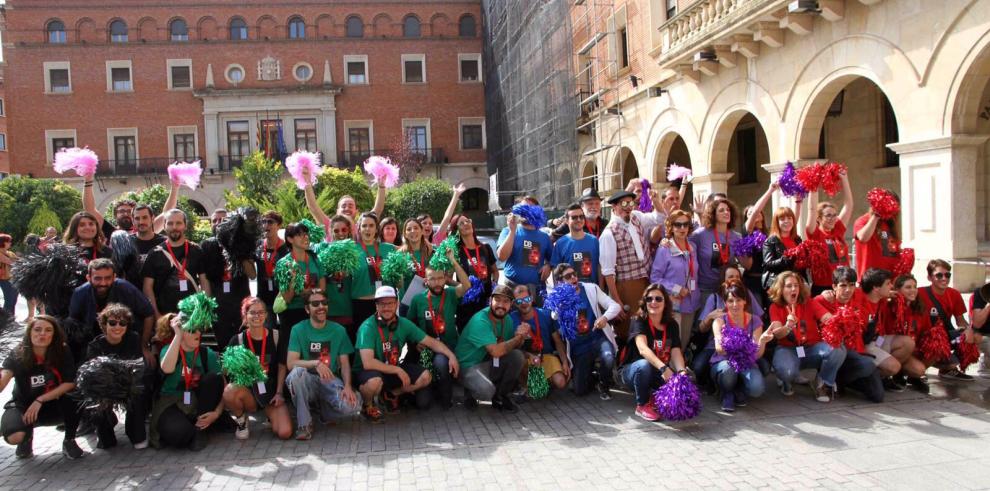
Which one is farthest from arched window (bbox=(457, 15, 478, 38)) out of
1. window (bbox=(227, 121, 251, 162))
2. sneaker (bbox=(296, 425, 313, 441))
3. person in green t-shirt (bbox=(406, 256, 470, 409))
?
sneaker (bbox=(296, 425, 313, 441))

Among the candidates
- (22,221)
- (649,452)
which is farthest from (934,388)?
(22,221)

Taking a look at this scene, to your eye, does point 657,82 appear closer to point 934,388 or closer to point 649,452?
point 934,388

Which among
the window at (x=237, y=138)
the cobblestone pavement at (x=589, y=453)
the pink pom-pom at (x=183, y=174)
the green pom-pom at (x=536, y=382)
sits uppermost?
the window at (x=237, y=138)

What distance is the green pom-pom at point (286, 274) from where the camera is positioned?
591 centimetres

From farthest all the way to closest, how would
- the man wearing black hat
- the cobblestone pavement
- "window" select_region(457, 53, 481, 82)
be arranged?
"window" select_region(457, 53, 481, 82) < the man wearing black hat < the cobblestone pavement

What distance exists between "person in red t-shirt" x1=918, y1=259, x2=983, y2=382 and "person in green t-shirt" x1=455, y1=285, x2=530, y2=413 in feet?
12.4

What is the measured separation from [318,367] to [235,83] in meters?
35.2

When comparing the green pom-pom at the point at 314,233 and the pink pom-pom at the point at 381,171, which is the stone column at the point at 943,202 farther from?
the green pom-pom at the point at 314,233

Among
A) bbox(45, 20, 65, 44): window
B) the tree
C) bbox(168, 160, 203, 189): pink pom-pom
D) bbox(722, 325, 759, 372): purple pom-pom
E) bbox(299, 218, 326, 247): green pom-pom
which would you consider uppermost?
bbox(45, 20, 65, 44): window

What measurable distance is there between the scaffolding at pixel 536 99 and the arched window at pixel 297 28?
12.2 metres

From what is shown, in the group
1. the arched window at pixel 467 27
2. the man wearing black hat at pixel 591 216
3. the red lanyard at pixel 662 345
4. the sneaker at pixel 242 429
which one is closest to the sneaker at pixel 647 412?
the red lanyard at pixel 662 345

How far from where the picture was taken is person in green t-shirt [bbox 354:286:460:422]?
5.82 m

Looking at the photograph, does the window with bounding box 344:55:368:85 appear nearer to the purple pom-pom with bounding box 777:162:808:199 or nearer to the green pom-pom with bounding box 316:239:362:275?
the green pom-pom with bounding box 316:239:362:275

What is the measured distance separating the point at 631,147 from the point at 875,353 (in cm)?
1348
